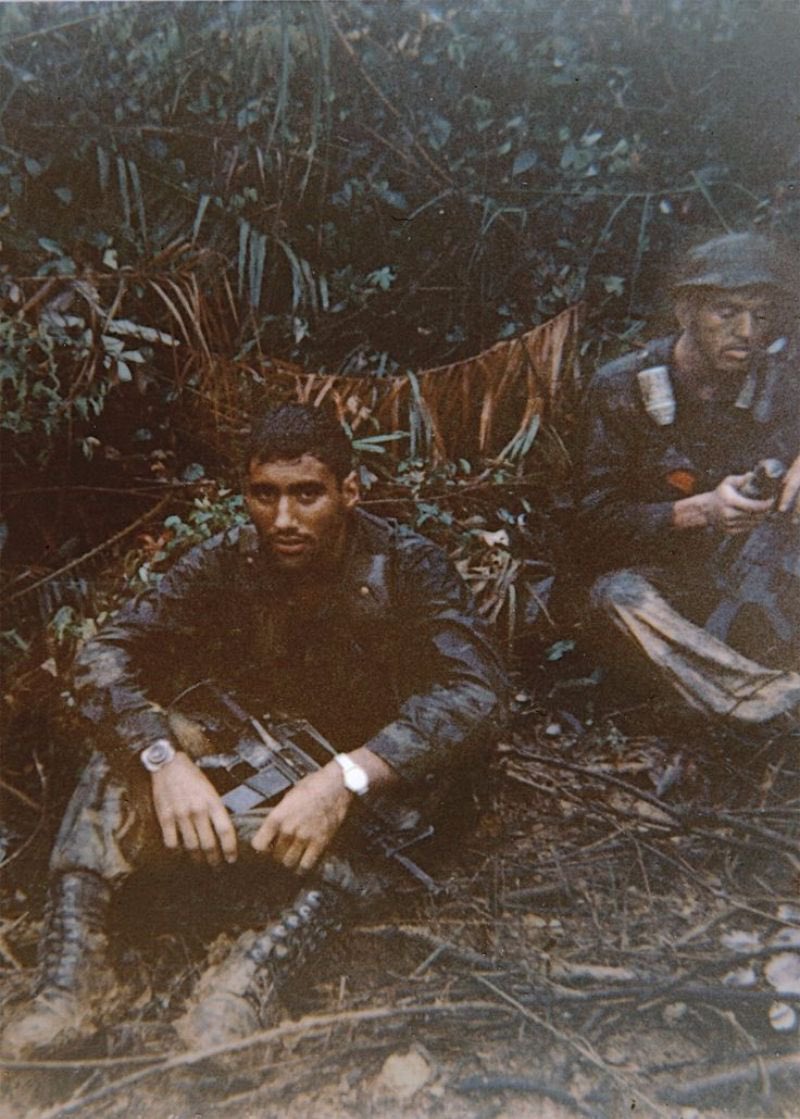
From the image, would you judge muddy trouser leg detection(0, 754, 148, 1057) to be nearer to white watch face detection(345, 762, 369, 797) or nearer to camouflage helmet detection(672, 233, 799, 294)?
white watch face detection(345, 762, 369, 797)

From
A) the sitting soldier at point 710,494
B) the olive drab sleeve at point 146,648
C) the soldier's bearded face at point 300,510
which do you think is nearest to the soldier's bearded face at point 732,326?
the sitting soldier at point 710,494

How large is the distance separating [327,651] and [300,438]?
0.68m

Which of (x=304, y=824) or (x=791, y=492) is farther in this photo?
(x=791, y=492)

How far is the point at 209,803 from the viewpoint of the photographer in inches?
102

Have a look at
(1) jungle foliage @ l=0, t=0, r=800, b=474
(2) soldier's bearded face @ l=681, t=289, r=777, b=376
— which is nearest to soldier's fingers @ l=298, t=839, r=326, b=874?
(1) jungle foliage @ l=0, t=0, r=800, b=474

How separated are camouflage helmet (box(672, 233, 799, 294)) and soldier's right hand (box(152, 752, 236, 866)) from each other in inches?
88.9

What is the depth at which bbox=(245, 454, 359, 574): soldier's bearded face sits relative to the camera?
8.79 feet

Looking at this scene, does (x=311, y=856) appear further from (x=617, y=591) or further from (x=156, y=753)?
→ (x=617, y=591)

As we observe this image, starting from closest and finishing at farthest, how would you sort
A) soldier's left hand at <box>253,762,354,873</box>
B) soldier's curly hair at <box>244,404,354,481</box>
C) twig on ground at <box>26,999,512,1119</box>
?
twig on ground at <box>26,999,512,1119</box> → soldier's left hand at <box>253,762,354,873</box> → soldier's curly hair at <box>244,404,354,481</box>

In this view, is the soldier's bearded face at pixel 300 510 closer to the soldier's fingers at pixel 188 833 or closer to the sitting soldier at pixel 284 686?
the sitting soldier at pixel 284 686

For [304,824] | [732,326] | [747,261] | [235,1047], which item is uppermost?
[747,261]

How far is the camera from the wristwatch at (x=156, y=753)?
Answer: 8.66 ft

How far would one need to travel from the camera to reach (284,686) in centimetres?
268

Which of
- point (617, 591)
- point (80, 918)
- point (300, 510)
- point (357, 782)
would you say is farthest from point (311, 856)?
point (617, 591)
